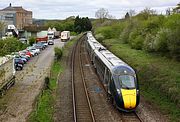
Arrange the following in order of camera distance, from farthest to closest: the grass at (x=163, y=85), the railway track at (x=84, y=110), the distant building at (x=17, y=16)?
the distant building at (x=17, y=16) < the grass at (x=163, y=85) < the railway track at (x=84, y=110)

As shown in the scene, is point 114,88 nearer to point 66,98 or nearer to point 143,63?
point 66,98

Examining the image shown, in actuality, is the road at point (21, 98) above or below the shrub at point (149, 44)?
below

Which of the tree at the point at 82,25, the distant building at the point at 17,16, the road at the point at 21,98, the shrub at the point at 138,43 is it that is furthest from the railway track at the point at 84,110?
the tree at the point at 82,25

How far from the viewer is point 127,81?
21.0 m

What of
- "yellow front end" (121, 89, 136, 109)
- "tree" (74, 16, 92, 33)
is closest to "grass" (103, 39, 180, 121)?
"yellow front end" (121, 89, 136, 109)

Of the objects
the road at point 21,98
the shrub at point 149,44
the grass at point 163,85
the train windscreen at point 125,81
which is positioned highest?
the shrub at point 149,44

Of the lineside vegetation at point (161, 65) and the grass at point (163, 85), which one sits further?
the lineside vegetation at point (161, 65)

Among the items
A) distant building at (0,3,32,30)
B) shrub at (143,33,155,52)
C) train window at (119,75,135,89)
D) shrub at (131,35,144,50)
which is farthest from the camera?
distant building at (0,3,32,30)

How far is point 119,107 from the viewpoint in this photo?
20.3m

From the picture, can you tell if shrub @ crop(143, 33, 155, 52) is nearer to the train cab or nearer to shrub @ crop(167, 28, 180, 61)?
shrub @ crop(167, 28, 180, 61)

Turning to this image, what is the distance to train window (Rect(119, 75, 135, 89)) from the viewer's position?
67.7ft

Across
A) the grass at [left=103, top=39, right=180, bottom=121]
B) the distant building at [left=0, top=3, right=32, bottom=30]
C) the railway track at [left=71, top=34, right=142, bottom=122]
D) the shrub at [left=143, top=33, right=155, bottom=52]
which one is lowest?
the railway track at [left=71, top=34, right=142, bottom=122]

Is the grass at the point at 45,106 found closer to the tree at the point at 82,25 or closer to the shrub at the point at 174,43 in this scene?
the shrub at the point at 174,43

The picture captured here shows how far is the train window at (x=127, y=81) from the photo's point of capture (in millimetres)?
20625
